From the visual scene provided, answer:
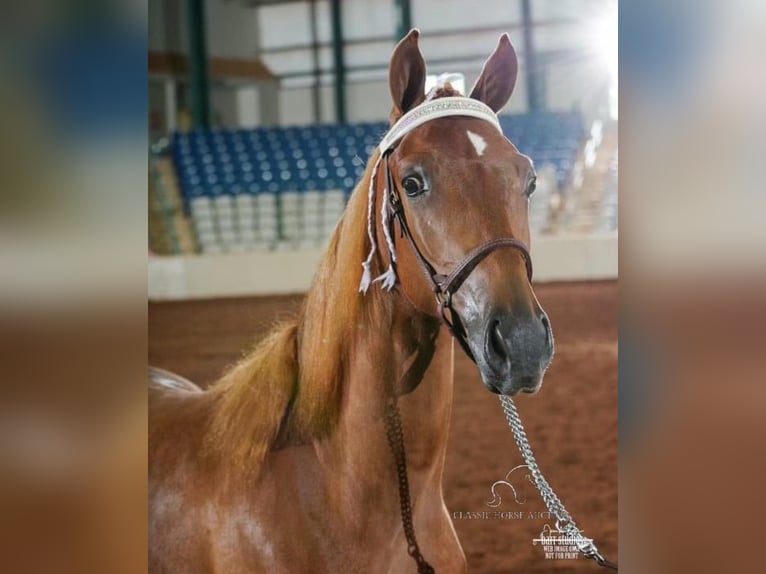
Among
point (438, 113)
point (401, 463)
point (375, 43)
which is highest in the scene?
point (375, 43)

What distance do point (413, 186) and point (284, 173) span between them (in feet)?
1.67

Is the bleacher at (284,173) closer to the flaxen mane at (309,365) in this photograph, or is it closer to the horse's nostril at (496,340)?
the flaxen mane at (309,365)

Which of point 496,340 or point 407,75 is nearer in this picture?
point 496,340

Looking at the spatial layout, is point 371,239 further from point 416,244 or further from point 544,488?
point 544,488

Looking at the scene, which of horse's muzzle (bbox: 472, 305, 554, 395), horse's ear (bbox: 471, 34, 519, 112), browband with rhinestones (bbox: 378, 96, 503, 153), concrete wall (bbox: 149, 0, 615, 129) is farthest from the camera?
concrete wall (bbox: 149, 0, 615, 129)

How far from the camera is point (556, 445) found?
59.0 inches

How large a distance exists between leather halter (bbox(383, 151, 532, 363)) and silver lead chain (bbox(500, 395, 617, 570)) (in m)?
0.41

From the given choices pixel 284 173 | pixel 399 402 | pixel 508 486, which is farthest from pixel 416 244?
pixel 508 486

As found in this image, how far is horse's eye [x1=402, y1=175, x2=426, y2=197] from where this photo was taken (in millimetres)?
1135

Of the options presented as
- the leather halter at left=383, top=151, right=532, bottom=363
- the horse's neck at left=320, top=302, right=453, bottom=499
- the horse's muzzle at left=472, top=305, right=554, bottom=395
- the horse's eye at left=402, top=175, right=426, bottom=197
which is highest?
the horse's eye at left=402, top=175, right=426, bottom=197

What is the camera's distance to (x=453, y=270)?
110 centimetres

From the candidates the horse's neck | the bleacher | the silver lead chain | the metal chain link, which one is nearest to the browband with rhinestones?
the bleacher

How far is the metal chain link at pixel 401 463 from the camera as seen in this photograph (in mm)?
1253

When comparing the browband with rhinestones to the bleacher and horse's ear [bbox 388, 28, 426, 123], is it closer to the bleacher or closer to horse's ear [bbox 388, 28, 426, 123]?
horse's ear [bbox 388, 28, 426, 123]
